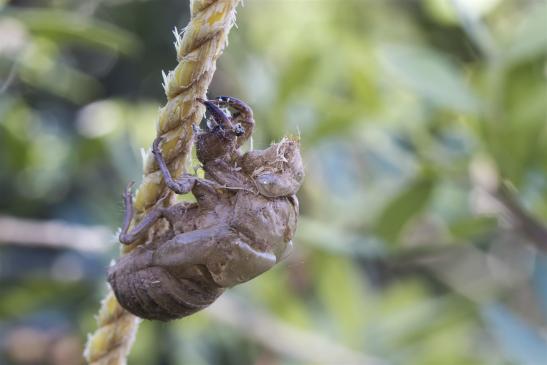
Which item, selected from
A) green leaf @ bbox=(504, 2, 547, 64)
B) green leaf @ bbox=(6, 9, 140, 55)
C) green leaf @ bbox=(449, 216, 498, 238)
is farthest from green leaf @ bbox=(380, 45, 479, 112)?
green leaf @ bbox=(6, 9, 140, 55)

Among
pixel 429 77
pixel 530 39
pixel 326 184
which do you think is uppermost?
pixel 326 184

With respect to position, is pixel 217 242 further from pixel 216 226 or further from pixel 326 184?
pixel 326 184

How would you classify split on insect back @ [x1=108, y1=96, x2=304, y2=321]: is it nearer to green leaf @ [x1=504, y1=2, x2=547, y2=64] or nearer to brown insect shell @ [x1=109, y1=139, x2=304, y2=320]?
brown insect shell @ [x1=109, y1=139, x2=304, y2=320]

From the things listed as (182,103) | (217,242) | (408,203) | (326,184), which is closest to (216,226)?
(217,242)

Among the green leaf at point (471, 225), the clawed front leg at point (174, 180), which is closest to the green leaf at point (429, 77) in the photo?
the green leaf at point (471, 225)

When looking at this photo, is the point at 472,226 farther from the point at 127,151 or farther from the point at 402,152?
the point at 127,151

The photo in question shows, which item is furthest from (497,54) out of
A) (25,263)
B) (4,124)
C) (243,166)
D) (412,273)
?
(412,273)
